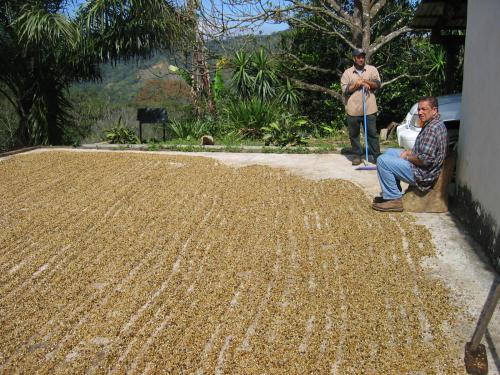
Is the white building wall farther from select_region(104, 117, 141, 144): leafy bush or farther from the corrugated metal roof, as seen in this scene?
select_region(104, 117, 141, 144): leafy bush

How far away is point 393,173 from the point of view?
16.6ft

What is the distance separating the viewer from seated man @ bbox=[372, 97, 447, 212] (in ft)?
15.6

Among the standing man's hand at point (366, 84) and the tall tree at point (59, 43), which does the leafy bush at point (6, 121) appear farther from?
the standing man's hand at point (366, 84)

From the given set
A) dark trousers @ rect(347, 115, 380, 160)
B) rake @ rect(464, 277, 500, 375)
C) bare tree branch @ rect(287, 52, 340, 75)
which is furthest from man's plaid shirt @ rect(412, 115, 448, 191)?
bare tree branch @ rect(287, 52, 340, 75)

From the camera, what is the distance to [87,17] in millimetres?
9648

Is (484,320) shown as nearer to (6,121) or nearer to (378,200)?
(378,200)

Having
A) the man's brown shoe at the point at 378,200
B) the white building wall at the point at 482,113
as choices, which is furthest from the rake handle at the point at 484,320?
the man's brown shoe at the point at 378,200

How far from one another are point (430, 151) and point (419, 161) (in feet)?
0.49

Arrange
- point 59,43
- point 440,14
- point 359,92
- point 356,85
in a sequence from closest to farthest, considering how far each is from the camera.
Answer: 1. point 356,85
2. point 359,92
3. point 440,14
4. point 59,43

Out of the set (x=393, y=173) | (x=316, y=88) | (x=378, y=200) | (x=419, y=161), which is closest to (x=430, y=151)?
(x=419, y=161)

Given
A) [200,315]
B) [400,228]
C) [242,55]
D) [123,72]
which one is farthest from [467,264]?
[123,72]

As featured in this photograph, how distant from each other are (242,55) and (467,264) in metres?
8.94

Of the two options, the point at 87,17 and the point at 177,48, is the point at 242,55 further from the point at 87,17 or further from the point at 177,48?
the point at 87,17

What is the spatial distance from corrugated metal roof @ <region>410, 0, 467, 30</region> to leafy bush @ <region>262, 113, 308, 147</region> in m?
2.82
